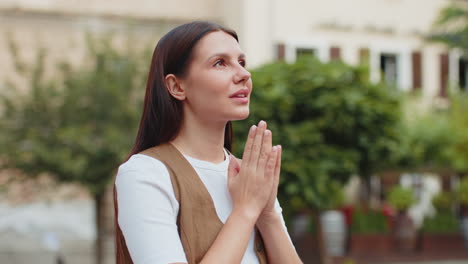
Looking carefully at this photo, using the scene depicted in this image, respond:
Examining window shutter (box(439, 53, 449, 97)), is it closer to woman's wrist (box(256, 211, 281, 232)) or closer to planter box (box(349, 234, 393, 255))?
planter box (box(349, 234, 393, 255))

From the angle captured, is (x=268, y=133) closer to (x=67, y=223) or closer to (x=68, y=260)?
(x=68, y=260)

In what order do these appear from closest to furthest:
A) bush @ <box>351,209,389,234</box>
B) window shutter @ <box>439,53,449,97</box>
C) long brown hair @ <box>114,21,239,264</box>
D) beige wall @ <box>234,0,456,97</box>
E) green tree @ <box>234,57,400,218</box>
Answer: long brown hair @ <box>114,21,239,264</box> < green tree @ <box>234,57,400,218</box> < bush @ <box>351,209,389,234</box> < beige wall @ <box>234,0,456,97</box> < window shutter @ <box>439,53,449,97</box>

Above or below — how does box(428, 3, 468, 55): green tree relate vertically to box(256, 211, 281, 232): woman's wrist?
below

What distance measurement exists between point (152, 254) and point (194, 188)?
203mm

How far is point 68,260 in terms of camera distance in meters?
16.7

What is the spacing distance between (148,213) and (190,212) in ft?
0.37

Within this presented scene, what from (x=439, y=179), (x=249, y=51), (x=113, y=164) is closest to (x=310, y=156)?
(x=113, y=164)

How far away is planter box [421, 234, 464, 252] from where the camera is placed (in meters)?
17.8

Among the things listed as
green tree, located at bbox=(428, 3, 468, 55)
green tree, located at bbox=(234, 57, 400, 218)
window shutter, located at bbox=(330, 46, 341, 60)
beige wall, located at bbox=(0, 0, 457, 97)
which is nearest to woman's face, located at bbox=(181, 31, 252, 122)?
green tree, located at bbox=(234, 57, 400, 218)

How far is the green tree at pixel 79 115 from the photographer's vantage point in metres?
12.7

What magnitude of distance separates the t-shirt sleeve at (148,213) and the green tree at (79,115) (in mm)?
10857

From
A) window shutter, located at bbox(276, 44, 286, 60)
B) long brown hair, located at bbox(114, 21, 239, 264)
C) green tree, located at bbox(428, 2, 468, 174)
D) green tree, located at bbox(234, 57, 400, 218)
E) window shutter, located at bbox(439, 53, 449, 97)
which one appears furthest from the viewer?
window shutter, located at bbox(439, 53, 449, 97)

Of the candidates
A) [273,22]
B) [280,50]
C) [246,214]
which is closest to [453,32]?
[280,50]

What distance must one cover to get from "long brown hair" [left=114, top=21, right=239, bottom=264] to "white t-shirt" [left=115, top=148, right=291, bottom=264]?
0.14 m
